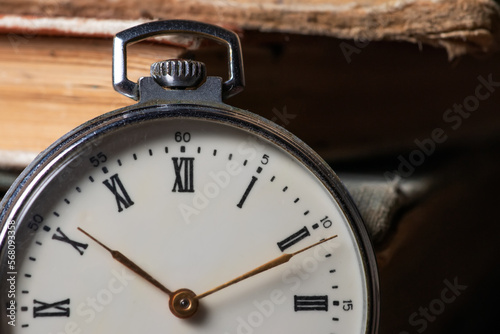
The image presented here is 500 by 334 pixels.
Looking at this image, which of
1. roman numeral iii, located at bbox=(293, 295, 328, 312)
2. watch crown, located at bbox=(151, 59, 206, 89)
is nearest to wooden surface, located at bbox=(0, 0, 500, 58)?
watch crown, located at bbox=(151, 59, 206, 89)

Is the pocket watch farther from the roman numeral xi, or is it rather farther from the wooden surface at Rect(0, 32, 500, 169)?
the wooden surface at Rect(0, 32, 500, 169)

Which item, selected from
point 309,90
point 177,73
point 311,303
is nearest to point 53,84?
point 177,73

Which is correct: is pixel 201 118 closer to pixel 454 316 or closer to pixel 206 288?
pixel 206 288

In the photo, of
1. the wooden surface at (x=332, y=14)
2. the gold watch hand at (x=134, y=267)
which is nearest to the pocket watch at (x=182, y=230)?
the gold watch hand at (x=134, y=267)

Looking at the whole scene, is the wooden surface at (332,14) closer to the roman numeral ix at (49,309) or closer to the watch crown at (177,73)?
the watch crown at (177,73)

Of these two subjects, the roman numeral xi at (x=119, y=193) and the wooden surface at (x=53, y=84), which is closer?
the roman numeral xi at (x=119, y=193)

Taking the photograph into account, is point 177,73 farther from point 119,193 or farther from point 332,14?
point 332,14
